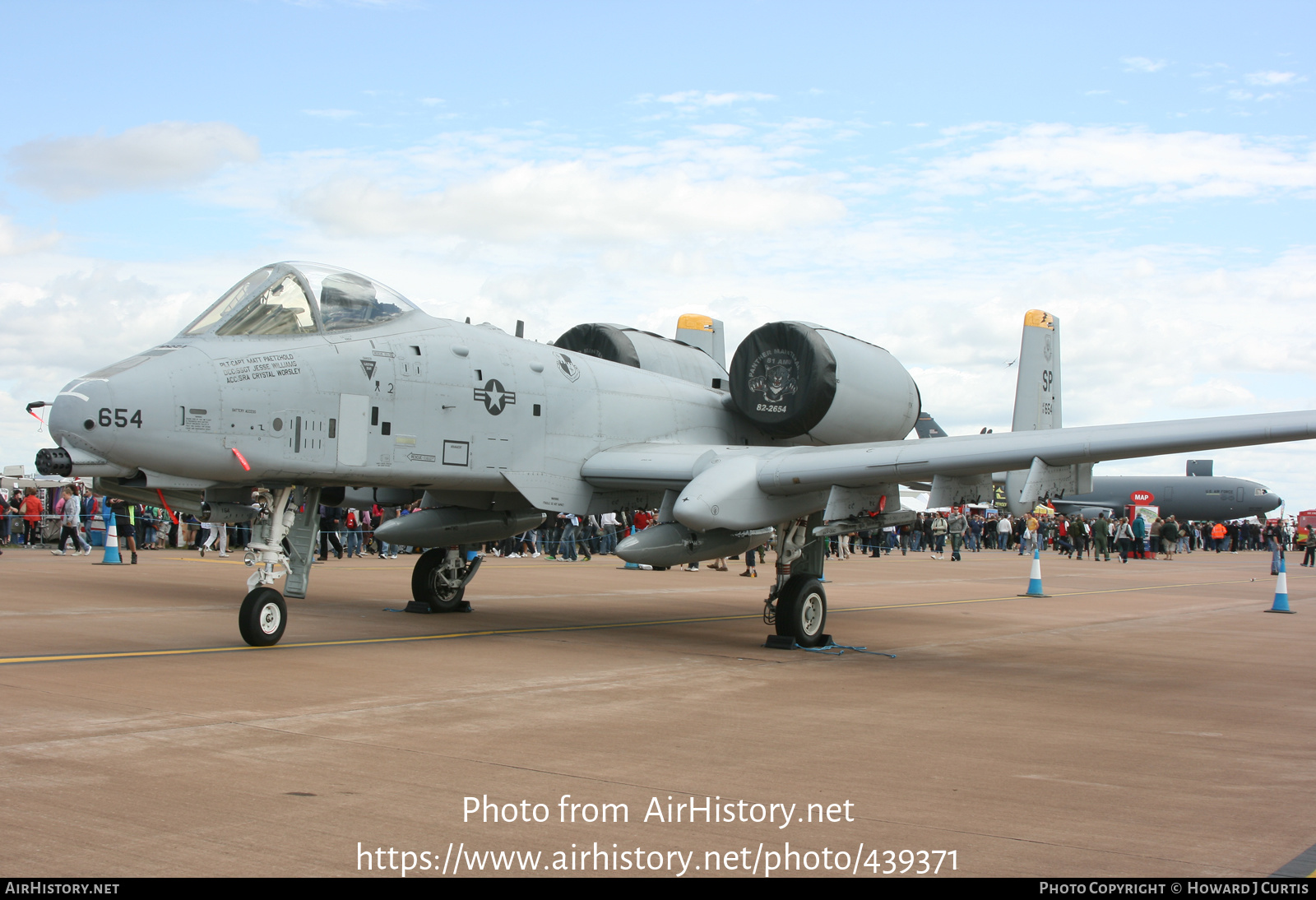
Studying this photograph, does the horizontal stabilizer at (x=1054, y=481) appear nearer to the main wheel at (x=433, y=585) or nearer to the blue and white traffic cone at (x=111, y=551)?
the main wheel at (x=433, y=585)

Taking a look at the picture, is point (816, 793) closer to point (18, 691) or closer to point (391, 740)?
point (391, 740)

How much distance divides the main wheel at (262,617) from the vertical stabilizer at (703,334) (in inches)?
344

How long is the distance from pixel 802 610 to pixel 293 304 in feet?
19.9

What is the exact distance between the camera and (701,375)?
15586 millimetres

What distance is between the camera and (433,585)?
44.9 feet

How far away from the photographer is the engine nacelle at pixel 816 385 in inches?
509

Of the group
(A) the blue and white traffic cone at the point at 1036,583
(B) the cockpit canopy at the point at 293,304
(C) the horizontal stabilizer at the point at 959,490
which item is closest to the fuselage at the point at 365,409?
(B) the cockpit canopy at the point at 293,304

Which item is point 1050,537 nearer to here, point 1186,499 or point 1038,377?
point 1186,499

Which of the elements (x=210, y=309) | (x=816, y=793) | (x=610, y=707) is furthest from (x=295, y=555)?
(x=816, y=793)

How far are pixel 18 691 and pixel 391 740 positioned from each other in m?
2.95

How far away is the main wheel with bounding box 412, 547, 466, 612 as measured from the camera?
44.9 ft

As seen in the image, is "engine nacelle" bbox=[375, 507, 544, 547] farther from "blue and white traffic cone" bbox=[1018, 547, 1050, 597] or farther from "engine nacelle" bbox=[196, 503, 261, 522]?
"blue and white traffic cone" bbox=[1018, 547, 1050, 597]

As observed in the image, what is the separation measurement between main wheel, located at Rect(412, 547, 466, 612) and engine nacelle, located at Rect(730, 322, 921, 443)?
4.35 metres

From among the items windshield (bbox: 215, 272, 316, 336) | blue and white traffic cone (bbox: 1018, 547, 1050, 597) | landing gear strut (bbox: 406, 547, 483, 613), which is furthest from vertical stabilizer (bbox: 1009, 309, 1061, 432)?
windshield (bbox: 215, 272, 316, 336)
